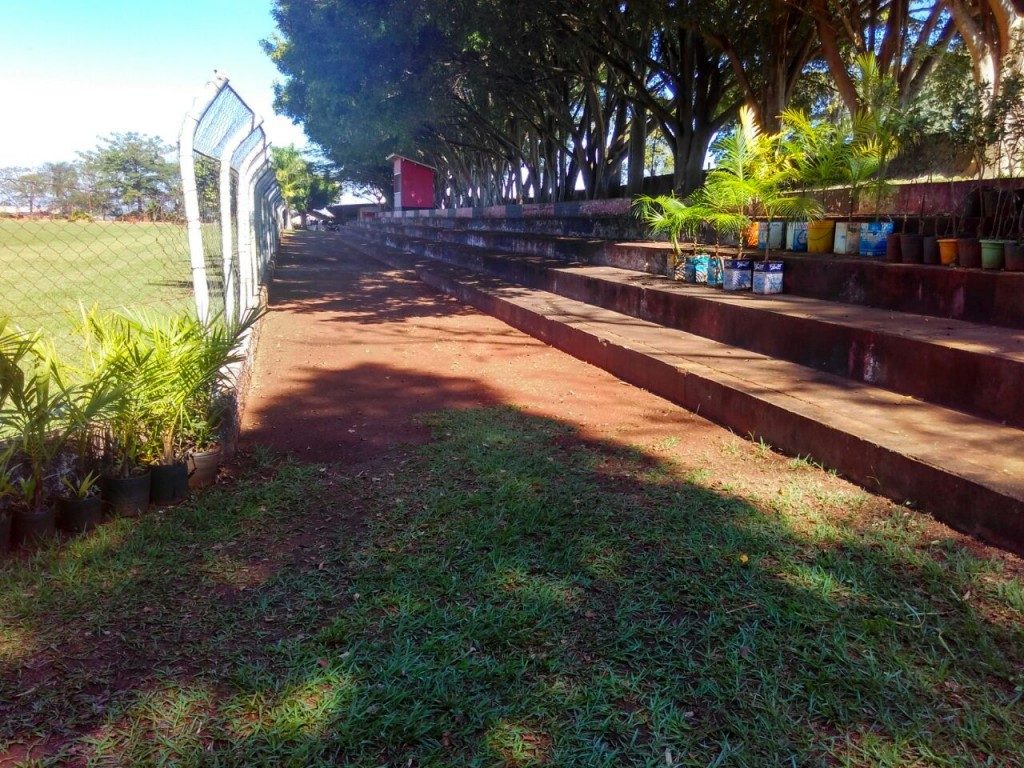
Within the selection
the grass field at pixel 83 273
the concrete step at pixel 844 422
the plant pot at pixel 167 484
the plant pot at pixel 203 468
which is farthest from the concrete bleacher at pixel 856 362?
the grass field at pixel 83 273

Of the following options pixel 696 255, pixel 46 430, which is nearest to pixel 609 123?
pixel 696 255

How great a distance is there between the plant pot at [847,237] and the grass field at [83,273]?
5.13 meters

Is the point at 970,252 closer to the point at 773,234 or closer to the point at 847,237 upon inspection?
the point at 847,237

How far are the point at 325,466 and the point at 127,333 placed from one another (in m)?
1.13

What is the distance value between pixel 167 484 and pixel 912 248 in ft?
17.0

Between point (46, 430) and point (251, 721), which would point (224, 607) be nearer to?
point (251, 721)

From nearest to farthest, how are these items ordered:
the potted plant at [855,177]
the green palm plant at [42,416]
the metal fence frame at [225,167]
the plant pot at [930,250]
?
the green palm plant at [42,416]
the metal fence frame at [225,167]
the plant pot at [930,250]
the potted plant at [855,177]

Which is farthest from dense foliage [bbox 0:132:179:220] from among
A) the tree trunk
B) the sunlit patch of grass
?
the tree trunk

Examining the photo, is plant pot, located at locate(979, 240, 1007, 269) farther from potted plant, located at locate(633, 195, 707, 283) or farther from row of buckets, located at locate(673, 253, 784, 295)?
potted plant, located at locate(633, 195, 707, 283)

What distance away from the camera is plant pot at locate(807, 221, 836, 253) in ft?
20.8

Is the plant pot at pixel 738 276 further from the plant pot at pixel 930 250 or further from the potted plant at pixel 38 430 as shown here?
the potted plant at pixel 38 430

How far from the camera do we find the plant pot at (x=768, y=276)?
6.19 meters

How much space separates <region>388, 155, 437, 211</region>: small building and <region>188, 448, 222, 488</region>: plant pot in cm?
3836

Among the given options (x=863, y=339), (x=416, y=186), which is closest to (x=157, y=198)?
(x=863, y=339)
